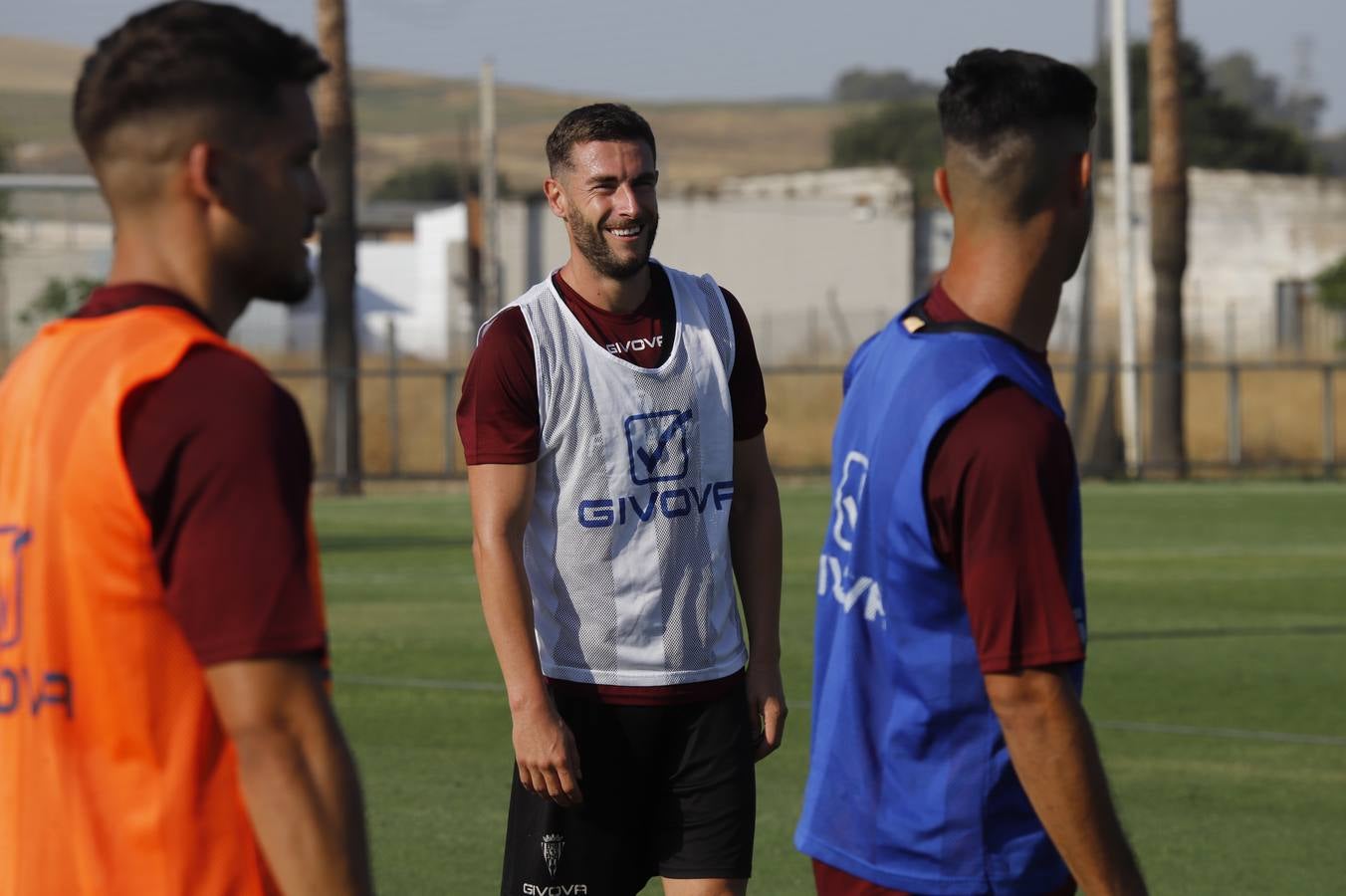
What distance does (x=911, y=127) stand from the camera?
111438 millimetres

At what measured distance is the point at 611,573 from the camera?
4.63 m

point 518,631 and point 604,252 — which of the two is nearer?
point 518,631

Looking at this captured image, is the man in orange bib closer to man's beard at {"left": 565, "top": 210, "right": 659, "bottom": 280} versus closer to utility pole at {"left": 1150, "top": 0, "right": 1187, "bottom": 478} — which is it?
man's beard at {"left": 565, "top": 210, "right": 659, "bottom": 280}

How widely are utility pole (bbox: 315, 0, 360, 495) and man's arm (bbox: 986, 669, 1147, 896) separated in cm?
2560

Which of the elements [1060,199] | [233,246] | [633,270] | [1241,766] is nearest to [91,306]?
[233,246]

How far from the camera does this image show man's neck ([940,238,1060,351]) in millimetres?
3076

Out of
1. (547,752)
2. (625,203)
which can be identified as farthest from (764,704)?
(625,203)

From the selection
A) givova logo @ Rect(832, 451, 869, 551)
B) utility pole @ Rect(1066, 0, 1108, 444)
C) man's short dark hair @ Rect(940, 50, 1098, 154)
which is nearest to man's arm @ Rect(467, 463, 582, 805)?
givova logo @ Rect(832, 451, 869, 551)

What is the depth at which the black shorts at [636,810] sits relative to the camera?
457 cm

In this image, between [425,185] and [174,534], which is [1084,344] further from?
[425,185]

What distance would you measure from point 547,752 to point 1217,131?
83.6 metres

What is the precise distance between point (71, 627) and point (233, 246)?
1.69 ft

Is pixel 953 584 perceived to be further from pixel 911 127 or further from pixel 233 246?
pixel 911 127

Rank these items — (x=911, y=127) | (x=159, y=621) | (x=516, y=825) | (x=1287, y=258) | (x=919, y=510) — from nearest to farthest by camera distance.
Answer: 1. (x=159, y=621)
2. (x=919, y=510)
3. (x=516, y=825)
4. (x=1287, y=258)
5. (x=911, y=127)
